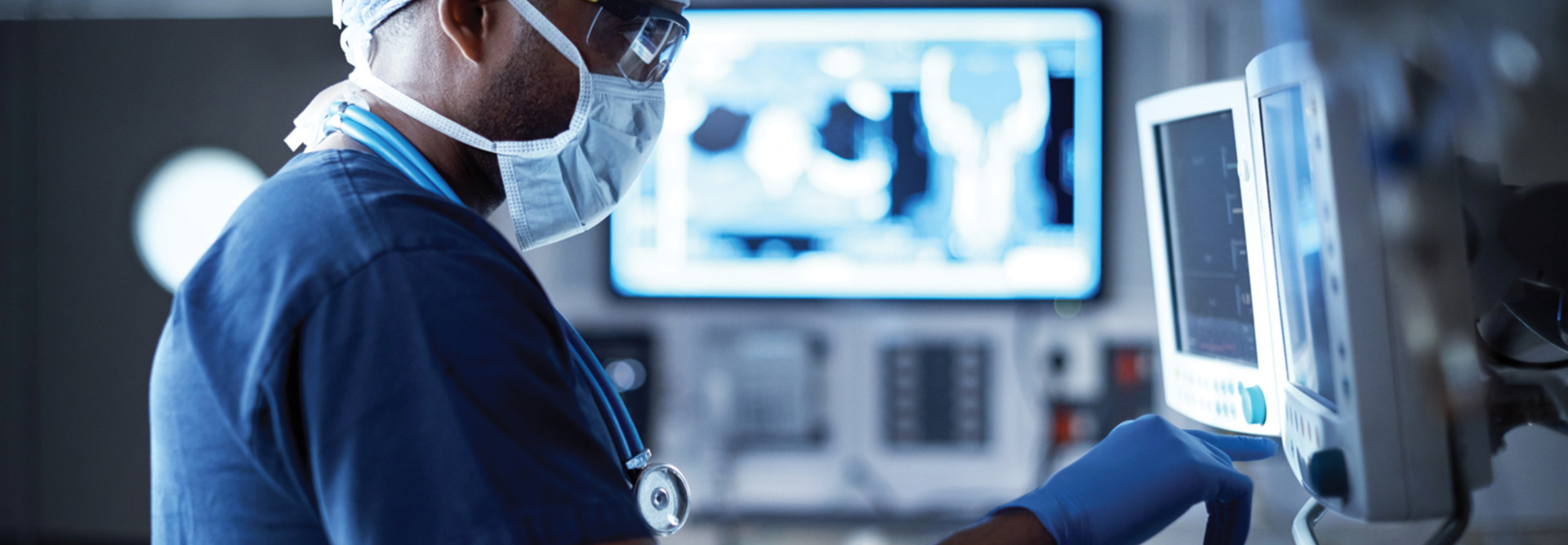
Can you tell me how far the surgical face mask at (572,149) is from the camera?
74 cm

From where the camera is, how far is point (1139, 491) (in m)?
0.71

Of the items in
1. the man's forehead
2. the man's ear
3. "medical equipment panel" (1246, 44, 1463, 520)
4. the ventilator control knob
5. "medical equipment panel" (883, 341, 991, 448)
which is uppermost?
the man's forehead

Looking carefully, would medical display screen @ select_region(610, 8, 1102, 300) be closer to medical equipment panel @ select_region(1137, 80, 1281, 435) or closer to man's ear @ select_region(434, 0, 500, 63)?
medical equipment panel @ select_region(1137, 80, 1281, 435)

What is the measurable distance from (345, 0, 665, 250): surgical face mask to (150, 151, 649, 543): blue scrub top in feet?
0.62

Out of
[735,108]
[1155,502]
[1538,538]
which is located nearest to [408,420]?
[1155,502]

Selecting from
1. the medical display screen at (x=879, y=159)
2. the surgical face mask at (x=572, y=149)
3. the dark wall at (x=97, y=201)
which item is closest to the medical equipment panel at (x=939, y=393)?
the medical display screen at (x=879, y=159)

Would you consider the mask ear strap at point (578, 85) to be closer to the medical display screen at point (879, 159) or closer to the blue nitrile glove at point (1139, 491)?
the blue nitrile glove at point (1139, 491)

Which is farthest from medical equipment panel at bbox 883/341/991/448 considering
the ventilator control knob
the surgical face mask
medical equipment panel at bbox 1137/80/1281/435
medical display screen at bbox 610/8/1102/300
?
the surgical face mask

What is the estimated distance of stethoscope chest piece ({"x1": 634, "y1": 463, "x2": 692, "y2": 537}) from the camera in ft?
2.15

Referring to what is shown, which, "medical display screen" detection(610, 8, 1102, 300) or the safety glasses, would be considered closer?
the safety glasses

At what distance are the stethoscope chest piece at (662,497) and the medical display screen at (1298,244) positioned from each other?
0.46 m

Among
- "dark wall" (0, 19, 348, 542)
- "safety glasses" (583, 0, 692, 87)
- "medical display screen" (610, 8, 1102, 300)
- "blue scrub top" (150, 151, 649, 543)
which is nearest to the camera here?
"blue scrub top" (150, 151, 649, 543)

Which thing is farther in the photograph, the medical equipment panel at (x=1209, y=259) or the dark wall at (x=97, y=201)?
the dark wall at (x=97, y=201)

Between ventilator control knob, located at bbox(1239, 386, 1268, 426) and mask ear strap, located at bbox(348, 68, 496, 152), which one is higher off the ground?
mask ear strap, located at bbox(348, 68, 496, 152)
